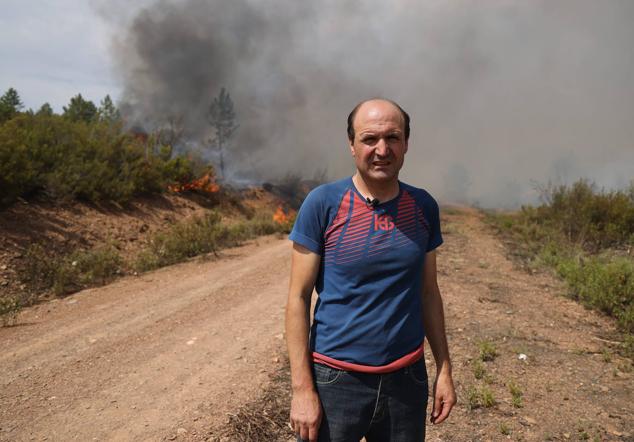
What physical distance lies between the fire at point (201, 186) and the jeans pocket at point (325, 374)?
1492cm

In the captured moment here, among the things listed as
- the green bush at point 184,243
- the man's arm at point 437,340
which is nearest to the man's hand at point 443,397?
the man's arm at point 437,340

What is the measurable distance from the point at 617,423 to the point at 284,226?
1090cm

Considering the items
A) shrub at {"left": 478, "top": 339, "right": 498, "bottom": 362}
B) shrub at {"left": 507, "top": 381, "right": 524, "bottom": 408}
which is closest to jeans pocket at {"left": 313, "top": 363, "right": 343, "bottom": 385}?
shrub at {"left": 507, "top": 381, "right": 524, "bottom": 408}

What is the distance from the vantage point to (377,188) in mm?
1911

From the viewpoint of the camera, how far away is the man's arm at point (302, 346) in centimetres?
180

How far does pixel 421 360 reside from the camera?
197cm

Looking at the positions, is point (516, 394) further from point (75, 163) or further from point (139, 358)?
point (75, 163)

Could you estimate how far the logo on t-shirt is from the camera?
1874mm

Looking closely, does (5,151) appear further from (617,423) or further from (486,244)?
Answer: (617,423)

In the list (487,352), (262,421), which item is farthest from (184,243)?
(262,421)

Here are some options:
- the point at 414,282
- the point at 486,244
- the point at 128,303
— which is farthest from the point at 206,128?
the point at 414,282

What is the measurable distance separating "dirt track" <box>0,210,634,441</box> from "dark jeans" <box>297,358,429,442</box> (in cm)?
181

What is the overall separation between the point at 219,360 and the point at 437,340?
2987 mm

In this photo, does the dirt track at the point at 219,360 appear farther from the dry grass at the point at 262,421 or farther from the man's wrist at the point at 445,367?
the man's wrist at the point at 445,367
